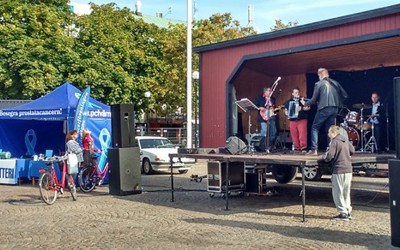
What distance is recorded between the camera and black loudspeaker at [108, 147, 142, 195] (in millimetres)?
14352

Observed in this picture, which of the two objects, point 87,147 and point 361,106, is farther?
point 87,147

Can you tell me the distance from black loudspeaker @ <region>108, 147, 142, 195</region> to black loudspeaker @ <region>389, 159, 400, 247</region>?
27.0ft

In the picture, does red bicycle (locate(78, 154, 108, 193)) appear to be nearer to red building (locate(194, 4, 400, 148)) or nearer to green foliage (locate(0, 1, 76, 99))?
red building (locate(194, 4, 400, 148))

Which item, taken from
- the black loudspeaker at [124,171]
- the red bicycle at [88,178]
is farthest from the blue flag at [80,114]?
the black loudspeaker at [124,171]

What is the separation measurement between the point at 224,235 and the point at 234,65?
7.70m

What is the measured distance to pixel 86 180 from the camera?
15727 mm

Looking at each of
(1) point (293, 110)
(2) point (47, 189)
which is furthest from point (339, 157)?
(2) point (47, 189)

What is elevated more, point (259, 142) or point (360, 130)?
point (360, 130)

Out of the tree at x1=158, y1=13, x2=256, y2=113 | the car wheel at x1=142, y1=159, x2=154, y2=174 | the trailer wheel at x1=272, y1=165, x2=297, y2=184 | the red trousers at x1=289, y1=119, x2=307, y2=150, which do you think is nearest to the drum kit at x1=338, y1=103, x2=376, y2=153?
the red trousers at x1=289, y1=119, x2=307, y2=150

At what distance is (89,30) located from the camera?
34812mm

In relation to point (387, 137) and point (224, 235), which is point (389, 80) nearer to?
point (387, 137)

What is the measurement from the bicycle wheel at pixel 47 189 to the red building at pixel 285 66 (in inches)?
203

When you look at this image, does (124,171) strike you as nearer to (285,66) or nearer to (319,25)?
(319,25)

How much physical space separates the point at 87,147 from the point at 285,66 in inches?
256
